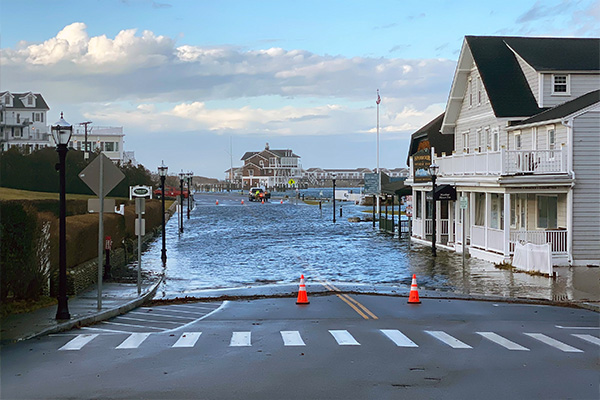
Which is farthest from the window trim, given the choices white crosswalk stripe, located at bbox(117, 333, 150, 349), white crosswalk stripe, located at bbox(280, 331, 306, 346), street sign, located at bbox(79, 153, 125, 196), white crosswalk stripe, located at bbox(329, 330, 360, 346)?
white crosswalk stripe, located at bbox(117, 333, 150, 349)

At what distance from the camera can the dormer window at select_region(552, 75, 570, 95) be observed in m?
36.3

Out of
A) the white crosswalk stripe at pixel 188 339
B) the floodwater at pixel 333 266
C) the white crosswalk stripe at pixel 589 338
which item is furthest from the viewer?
the floodwater at pixel 333 266

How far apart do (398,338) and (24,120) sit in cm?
10535

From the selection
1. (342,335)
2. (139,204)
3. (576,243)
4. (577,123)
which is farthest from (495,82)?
(342,335)

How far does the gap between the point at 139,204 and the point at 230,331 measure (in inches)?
363

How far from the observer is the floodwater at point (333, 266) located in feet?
85.8

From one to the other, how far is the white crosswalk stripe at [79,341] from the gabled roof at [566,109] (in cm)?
2252

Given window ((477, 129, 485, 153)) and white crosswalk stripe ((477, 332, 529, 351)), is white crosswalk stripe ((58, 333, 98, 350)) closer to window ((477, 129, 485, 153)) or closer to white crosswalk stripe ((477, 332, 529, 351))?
white crosswalk stripe ((477, 332, 529, 351))

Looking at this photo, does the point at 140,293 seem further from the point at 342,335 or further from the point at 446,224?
the point at 446,224

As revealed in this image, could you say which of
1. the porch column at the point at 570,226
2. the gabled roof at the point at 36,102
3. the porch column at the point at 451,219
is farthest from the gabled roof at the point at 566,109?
the gabled roof at the point at 36,102

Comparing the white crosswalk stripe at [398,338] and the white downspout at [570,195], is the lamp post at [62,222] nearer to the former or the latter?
the white crosswalk stripe at [398,338]

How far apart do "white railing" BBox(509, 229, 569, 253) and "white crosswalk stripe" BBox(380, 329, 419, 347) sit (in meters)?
17.0

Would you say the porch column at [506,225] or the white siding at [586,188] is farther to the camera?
the porch column at [506,225]

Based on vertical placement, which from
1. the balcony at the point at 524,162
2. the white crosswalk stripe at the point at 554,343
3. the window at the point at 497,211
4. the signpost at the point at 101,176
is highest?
the balcony at the point at 524,162
